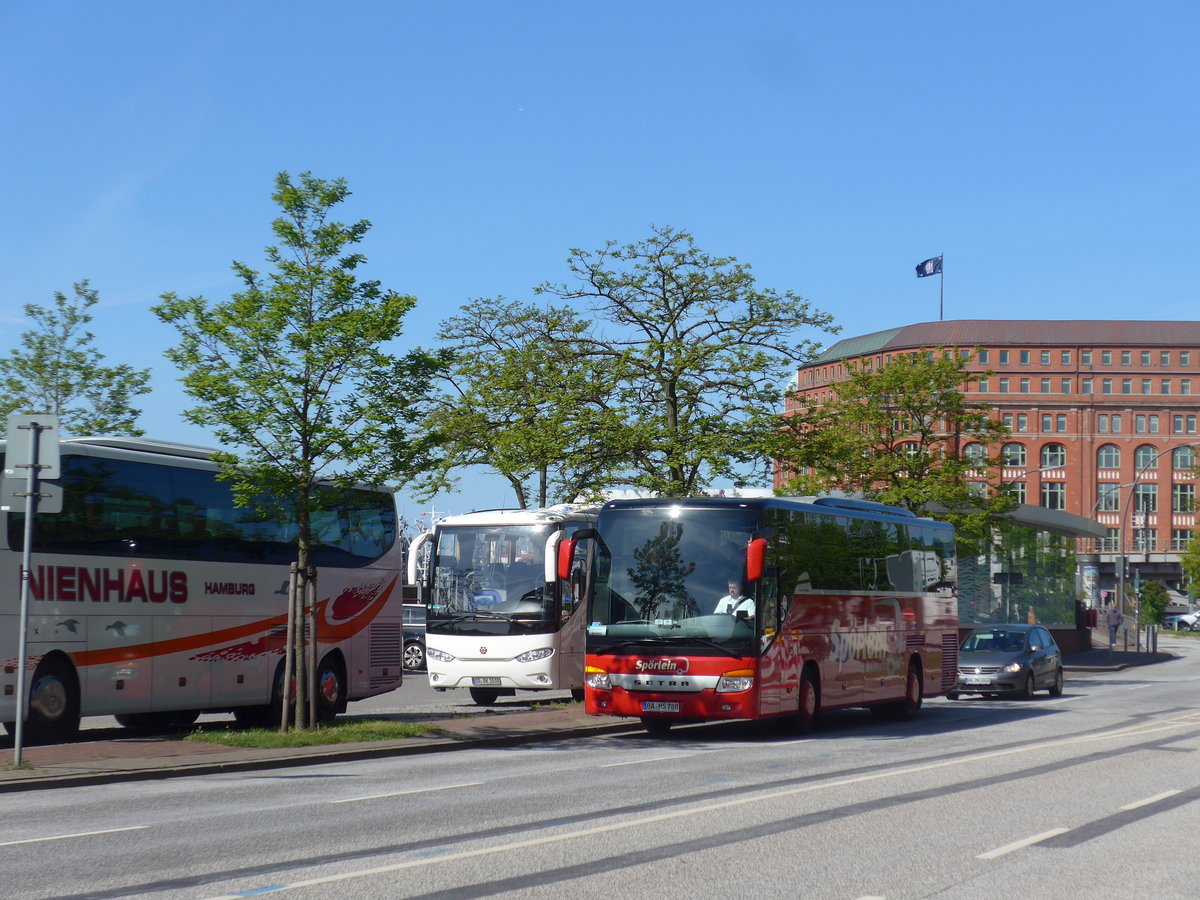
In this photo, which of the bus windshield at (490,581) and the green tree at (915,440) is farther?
the green tree at (915,440)

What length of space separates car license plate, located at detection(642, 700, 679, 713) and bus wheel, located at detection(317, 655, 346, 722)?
4.69 m

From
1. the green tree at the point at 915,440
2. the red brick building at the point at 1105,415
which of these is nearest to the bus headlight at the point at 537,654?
the green tree at the point at 915,440

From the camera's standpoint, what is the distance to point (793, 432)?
102ft

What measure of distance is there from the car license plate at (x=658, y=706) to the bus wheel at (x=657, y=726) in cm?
148

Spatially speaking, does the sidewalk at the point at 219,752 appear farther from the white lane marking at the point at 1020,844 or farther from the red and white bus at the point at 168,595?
the white lane marking at the point at 1020,844

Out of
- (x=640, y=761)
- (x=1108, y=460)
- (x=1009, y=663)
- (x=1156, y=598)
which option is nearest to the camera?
(x=640, y=761)

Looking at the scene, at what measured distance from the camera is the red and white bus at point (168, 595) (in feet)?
54.0

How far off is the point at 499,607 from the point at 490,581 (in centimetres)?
52

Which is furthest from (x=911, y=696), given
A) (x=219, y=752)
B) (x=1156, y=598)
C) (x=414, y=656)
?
(x=1156, y=598)

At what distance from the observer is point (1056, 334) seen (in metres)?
142

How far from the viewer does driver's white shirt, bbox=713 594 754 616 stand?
62.3ft

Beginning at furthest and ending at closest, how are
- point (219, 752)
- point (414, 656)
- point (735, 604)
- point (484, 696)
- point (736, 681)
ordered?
1. point (414, 656)
2. point (484, 696)
3. point (735, 604)
4. point (736, 681)
5. point (219, 752)

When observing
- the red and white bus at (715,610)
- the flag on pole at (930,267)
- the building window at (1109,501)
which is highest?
the flag on pole at (930,267)

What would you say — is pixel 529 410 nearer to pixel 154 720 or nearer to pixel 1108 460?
pixel 154 720
